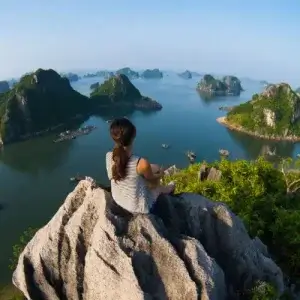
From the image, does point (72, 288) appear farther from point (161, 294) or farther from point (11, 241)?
point (11, 241)

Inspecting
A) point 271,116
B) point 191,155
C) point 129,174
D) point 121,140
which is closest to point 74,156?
point 191,155

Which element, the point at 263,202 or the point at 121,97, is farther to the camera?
the point at 121,97

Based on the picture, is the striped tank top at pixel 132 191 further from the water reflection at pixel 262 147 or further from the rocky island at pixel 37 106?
the rocky island at pixel 37 106

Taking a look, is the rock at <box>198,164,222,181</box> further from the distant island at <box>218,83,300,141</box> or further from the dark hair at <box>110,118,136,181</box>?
the distant island at <box>218,83,300,141</box>

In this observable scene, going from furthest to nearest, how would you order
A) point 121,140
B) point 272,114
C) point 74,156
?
1. point 272,114
2. point 74,156
3. point 121,140

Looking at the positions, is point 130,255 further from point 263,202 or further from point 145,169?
point 263,202

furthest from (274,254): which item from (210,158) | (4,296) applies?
(210,158)
